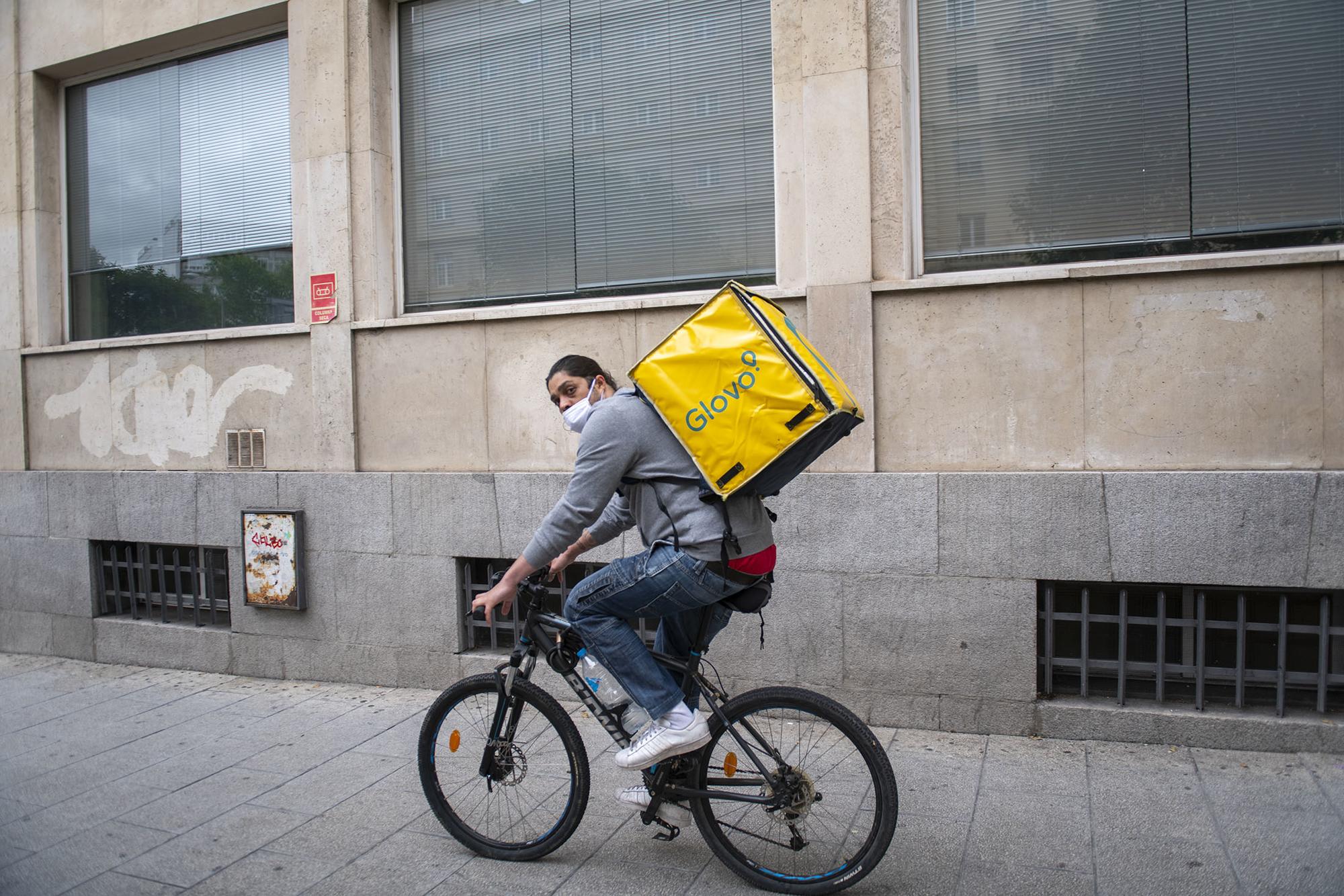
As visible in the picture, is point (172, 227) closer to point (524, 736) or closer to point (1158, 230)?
point (524, 736)

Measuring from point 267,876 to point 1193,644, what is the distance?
426 cm

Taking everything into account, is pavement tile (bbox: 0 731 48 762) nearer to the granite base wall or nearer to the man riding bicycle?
the granite base wall

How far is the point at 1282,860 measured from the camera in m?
3.44

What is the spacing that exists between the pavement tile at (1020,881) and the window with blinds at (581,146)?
11.2 feet

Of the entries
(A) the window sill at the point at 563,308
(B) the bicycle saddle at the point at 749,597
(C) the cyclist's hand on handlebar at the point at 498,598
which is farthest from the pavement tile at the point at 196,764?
(B) the bicycle saddle at the point at 749,597

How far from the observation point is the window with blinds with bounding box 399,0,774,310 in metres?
5.74

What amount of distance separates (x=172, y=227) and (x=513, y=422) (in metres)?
3.72

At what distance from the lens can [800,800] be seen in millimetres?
3242

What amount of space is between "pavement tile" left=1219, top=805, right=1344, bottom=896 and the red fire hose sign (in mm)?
5738

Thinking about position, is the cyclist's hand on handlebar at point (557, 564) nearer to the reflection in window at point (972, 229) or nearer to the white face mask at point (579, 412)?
the white face mask at point (579, 412)

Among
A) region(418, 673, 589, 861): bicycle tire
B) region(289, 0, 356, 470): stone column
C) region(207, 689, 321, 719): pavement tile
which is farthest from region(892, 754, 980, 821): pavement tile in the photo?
region(289, 0, 356, 470): stone column

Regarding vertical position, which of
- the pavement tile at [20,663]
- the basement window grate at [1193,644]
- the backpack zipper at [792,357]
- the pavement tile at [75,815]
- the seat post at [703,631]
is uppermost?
the backpack zipper at [792,357]

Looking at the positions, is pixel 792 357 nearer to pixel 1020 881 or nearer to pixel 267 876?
pixel 1020 881

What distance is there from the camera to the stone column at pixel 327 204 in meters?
6.44
